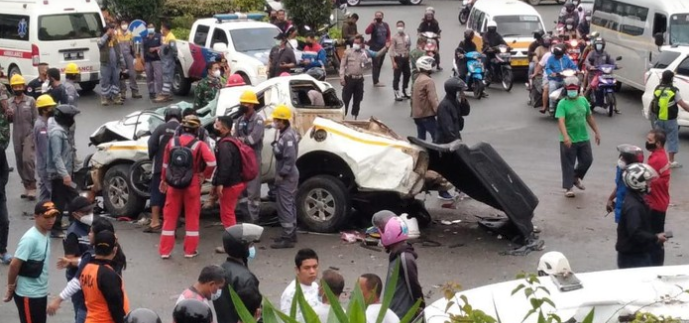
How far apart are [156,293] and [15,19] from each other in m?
14.2

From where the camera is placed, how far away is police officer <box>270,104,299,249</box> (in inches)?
515

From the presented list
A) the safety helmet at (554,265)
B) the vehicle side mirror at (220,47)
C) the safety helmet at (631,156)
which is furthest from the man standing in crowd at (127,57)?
the safety helmet at (554,265)

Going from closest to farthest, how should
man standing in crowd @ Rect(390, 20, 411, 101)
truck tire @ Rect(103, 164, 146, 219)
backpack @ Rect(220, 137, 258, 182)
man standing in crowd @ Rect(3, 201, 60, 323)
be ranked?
man standing in crowd @ Rect(3, 201, 60, 323) < backpack @ Rect(220, 137, 258, 182) < truck tire @ Rect(103, 164, 146, 219) < man standing in crowd @ Rect(390, 20, 411, 101)

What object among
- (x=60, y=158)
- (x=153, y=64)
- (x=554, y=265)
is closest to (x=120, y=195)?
(x=60, y=158)

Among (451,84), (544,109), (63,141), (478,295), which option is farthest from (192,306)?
(544,109)

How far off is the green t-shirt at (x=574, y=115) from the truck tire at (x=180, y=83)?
11.1 metres

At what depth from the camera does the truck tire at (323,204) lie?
13.5m

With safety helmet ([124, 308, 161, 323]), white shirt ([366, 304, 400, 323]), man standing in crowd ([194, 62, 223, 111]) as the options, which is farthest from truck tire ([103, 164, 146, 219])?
safety helmet ([124, 308, 161, 323])

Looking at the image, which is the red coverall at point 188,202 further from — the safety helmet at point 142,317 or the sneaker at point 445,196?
the safety helmet at point 142,317

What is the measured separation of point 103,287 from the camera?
8.40 meters

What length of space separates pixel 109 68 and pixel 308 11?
705cm

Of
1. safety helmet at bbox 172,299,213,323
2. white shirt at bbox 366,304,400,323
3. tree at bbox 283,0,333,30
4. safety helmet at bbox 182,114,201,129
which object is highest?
safety helmet at bbox 172,299,213,323

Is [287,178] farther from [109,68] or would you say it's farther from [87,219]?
[109,68]

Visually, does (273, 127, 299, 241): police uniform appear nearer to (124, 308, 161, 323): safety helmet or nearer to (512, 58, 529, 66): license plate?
(124, 308, 161, 323): safety helmet
